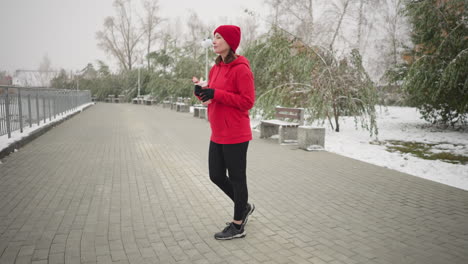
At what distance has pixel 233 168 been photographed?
2990 millimetres

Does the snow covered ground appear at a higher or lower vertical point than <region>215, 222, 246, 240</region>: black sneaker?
higher

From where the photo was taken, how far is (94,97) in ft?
151

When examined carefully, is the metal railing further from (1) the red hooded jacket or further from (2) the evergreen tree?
(2) the evergreen tree

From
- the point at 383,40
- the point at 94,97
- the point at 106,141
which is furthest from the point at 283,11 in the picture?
the point at 94,97

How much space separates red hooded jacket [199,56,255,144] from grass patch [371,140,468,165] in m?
5.78

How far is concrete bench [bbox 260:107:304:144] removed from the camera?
8.86m

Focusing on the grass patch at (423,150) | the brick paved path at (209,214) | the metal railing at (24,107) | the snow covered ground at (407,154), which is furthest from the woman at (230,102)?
the metal railing at (24,107)

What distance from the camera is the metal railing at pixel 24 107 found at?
7898 millimetres

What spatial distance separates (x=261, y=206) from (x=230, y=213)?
446 millimetres

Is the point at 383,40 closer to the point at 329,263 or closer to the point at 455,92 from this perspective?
the point at 455,92

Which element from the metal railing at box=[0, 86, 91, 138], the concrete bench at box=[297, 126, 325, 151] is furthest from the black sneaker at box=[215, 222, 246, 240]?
the metal railing at box=[0, 86, 91, 138]

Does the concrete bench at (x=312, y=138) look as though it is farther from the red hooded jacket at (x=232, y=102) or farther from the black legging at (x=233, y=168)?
the red hooded jacket at (x=232, y=102)

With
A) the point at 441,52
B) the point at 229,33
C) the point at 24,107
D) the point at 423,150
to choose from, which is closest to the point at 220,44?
the point at 229,33

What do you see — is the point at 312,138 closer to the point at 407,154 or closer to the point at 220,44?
the point at 407,154
